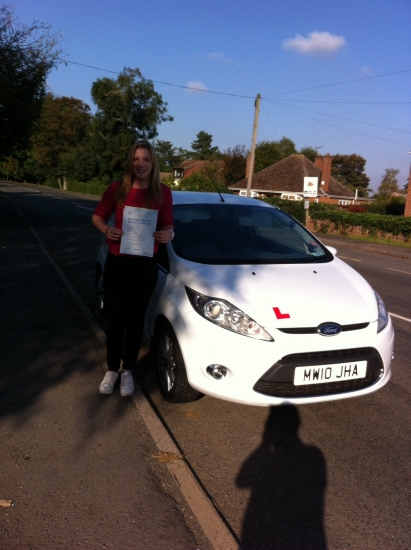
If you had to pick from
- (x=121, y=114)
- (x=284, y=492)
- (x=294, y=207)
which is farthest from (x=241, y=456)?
(x=121, y=114)

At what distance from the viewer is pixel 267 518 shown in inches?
111

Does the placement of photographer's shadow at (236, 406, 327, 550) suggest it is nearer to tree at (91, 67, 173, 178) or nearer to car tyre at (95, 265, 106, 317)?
car tyre at (95, 265, 106, 317)

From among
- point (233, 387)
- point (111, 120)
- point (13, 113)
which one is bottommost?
point (233, 387)

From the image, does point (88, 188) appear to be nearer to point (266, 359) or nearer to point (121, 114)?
point (121, 114)

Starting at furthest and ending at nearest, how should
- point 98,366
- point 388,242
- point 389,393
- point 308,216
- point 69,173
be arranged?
point 69,173, point 308,216, point 388,242, point 98,366, point 389,393

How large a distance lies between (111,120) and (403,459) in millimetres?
67314

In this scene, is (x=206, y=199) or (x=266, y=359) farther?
(x=206, y=199)

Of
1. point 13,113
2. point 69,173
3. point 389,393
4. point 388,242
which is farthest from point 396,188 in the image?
point 389,393

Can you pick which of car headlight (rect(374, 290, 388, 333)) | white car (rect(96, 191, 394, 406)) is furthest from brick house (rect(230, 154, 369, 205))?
car headlight (rect(374, 290, 388, 333))

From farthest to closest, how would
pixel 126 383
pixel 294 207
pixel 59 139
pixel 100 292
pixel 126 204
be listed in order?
pixel 59 139
pixel 294 207
pixel 100 292
pixel 126 383
pixel 126 204

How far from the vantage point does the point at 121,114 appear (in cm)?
6588

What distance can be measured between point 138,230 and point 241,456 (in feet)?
5.76

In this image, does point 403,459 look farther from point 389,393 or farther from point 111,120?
point 111,120

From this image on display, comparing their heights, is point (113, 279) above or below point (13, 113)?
below
